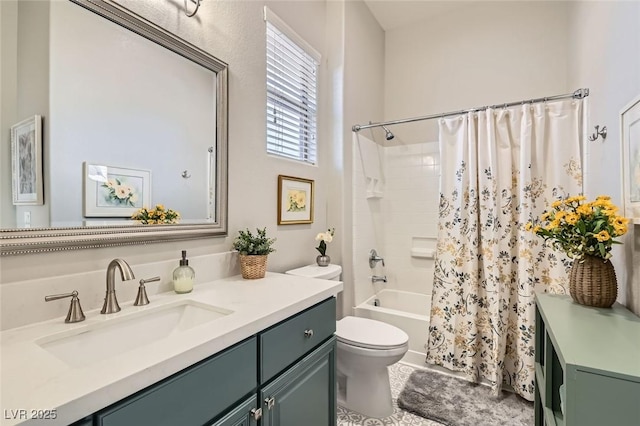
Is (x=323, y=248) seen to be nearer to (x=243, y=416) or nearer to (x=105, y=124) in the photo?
(x=243, y=416)

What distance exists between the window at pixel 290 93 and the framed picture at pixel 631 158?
166 centimetres

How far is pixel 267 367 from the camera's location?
3.24ft

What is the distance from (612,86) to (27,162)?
232 centimetres

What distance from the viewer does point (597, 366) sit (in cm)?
75

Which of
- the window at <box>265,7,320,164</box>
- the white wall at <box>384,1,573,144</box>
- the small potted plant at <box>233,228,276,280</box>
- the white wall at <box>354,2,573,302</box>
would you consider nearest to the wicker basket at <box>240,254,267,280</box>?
the small potted plant at <box>233,228,276,280</box>

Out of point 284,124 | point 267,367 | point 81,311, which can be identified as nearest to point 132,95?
point 81,311

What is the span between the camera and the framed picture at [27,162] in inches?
33.9

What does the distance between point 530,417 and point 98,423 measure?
220 cm

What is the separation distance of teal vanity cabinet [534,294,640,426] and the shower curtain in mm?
865

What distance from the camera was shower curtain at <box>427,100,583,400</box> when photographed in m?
1.88

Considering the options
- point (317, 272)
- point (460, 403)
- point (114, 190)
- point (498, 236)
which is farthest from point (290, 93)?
point (460, 403)

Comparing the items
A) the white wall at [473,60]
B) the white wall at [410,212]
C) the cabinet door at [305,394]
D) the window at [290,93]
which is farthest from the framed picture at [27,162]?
the white wall at [473,60]

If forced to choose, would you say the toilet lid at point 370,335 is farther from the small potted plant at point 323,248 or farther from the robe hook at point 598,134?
the robe hook at point 598,134

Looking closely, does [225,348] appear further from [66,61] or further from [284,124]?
[284,124]
